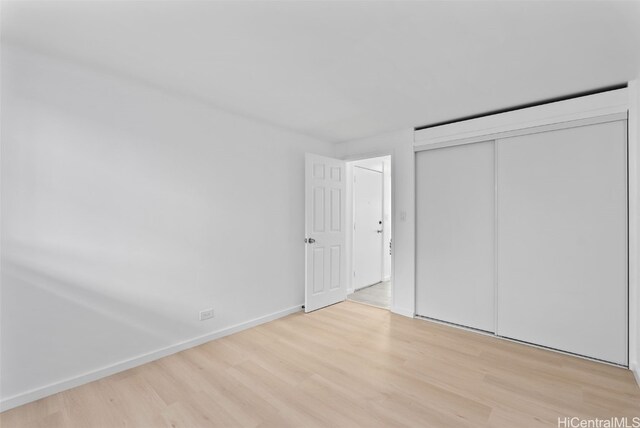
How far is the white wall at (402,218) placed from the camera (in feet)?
11.9

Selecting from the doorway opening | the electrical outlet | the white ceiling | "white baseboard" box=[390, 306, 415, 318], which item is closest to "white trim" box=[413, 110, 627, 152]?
the white ceiling

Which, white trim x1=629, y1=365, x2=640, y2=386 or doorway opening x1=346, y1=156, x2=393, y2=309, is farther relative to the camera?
doorway opening x1=346, y1=156, x2=393, y2=309

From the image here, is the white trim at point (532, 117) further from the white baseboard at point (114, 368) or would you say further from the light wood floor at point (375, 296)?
the white baseboard at point (114, 368)

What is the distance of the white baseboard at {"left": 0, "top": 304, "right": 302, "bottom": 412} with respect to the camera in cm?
193

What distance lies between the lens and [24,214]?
6.46 ft

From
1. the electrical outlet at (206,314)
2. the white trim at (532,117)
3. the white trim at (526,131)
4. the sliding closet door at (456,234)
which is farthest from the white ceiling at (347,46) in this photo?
the electrical outlet at (206,314)

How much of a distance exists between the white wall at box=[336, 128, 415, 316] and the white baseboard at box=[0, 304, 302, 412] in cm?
173

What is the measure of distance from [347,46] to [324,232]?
8.18 ft

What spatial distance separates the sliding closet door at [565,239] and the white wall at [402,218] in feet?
3.12

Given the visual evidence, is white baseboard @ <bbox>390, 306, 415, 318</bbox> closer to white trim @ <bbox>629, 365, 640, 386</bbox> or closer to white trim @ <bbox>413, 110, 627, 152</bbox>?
white trim @ <bbox>629, 365, 640, 386</bbox>

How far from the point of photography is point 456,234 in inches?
132

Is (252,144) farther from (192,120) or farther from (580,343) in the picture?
(580,343)

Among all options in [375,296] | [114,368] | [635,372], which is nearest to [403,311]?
[375,296]

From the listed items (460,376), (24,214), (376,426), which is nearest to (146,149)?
(24,214)
